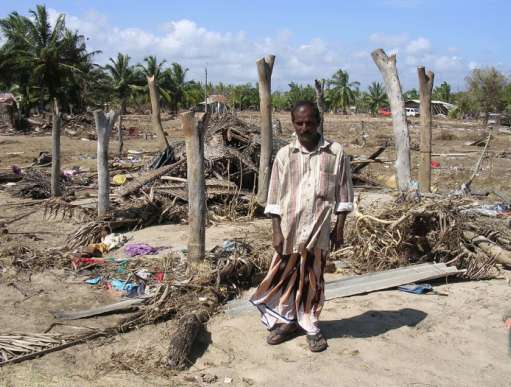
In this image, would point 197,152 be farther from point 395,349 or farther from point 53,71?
point 53,71

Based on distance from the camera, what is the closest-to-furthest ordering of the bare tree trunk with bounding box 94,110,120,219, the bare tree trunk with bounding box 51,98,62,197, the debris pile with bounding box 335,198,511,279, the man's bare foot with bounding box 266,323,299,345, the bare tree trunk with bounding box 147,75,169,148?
the man's bare foot with bounding box 266,323,299,345 → the debris pile with bounding box 335,198,511,279 → the bare tree trunk with bounding box 94,110,120,219 → the bare tree trunk with bounding box 51,98,62,197 → the bare tree trunk with bounding box 147,75,169,148

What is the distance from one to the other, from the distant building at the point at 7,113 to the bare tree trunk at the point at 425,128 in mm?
24794

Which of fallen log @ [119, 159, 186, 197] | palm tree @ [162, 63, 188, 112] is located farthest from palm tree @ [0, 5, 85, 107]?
fallen log @ [119, 159, 186, 197]

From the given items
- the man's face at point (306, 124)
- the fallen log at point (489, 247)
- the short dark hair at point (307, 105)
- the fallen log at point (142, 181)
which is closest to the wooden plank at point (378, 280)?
the fallen log at point (489, 247)

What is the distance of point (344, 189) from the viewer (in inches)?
144

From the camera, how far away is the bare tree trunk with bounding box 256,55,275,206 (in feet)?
25.9

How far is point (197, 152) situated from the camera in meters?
5.35

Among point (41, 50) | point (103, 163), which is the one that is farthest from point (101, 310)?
point (41, 50)

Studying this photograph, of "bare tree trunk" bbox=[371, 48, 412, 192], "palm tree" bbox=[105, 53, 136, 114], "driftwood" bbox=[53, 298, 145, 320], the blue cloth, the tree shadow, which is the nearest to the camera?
the tree shadow

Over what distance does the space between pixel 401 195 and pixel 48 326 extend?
3.83m

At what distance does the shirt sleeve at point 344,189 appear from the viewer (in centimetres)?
363

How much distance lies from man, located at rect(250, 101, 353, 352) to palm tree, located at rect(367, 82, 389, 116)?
61849 mm

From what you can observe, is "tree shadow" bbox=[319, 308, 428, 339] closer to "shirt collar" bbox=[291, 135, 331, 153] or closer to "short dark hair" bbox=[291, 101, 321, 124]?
"shirt collar" bbox=[291, 135, 331, 153]

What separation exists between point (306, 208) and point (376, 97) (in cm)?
6297
